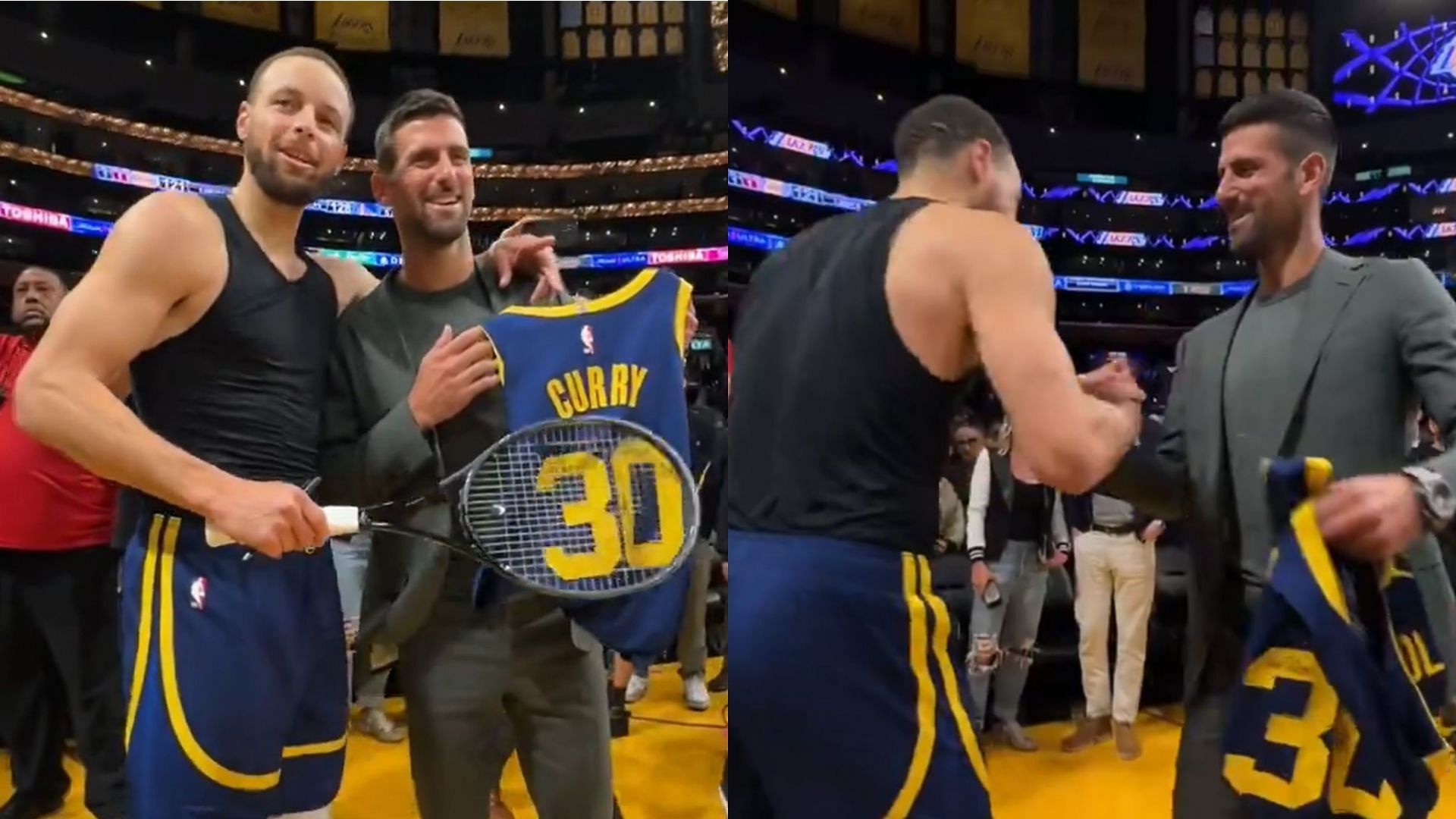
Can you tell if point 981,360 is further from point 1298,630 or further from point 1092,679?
point 1092,679

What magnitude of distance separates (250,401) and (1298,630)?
5.30 ft

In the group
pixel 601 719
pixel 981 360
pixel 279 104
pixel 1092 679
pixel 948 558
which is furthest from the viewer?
pixel 948 558

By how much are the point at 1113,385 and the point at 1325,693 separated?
0.53m

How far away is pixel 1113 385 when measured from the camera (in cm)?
178

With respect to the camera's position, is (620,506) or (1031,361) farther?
(620,506)

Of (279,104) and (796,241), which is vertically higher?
(279,104)

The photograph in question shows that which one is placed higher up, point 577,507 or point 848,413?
point 848,413

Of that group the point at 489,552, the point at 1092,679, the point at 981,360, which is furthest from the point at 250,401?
the point at 1092,679

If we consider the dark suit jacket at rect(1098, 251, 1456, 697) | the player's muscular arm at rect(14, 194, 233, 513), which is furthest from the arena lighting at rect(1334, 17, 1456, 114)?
the player's muscular arm at rect(14, 194, 233, 513)

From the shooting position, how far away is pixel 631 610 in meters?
1.93

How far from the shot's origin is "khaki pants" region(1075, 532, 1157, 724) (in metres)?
5.05

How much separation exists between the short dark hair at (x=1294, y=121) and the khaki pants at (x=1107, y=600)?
10.8 feet

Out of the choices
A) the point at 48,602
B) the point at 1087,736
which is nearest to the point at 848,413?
the point at 48,602

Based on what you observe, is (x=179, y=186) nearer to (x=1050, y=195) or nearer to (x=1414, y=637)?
(x=1414, y=637)
